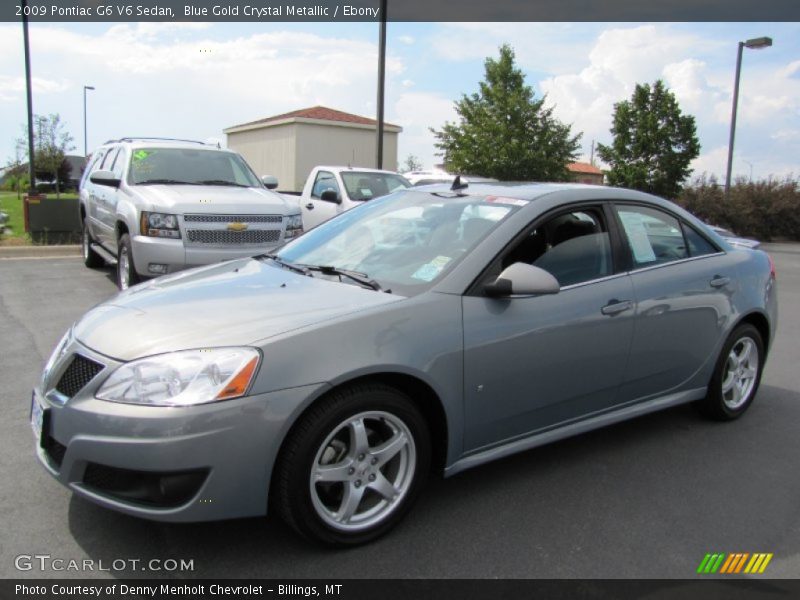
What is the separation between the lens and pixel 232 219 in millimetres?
7555

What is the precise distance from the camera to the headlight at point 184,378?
2.58 meters

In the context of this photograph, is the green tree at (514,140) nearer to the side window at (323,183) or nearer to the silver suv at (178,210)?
the side window at (323,183)

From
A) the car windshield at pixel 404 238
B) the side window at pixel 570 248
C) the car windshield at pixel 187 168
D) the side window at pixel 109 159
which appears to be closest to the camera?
the car windshield at pixel 404 238

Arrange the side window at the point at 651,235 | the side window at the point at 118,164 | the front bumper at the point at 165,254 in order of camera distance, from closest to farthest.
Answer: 1. the side window at the point at 651,235
2. the front bumper at the point at 165,254
3. the side window at the point at 118,164

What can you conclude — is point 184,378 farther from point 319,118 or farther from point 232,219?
point 319,118

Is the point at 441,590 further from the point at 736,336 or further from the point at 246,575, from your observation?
the point at 736,336

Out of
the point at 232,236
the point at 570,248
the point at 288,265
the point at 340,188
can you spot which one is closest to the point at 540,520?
the point at 570,248

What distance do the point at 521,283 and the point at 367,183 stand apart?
30.9 ft

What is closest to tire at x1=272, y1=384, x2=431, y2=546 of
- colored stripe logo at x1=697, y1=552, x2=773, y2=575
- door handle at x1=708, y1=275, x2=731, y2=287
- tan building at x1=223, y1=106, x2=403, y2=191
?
colored stripe logo at x1=697, y1=552, x2=773, y2=575

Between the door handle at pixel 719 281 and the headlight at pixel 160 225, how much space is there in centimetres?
521

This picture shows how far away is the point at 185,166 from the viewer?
8.61m

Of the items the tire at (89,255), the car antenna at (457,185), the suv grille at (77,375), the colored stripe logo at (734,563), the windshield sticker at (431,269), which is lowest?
the colored stripe logo at (734,563)

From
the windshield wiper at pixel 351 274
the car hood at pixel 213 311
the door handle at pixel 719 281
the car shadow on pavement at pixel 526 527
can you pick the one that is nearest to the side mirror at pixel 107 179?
the car hood at pixel 213 311

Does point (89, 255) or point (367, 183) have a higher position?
point (367, 183)
